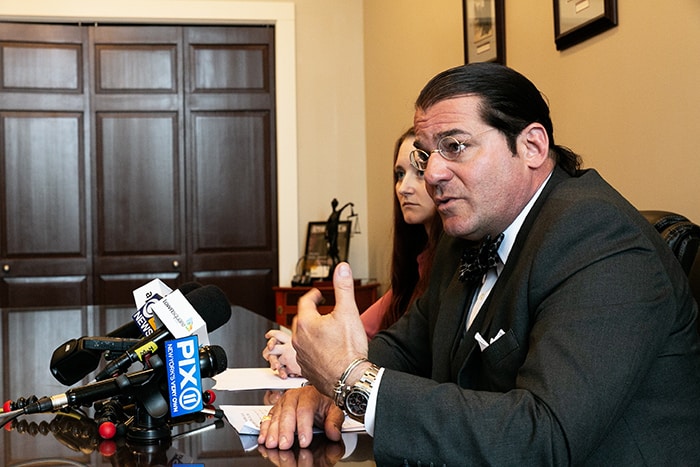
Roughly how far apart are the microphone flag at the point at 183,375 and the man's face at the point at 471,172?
1.65ft

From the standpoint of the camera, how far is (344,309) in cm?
137

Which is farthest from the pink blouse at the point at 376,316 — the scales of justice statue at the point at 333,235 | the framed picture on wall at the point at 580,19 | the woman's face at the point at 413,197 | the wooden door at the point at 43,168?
the wooden door at the point at 43,168

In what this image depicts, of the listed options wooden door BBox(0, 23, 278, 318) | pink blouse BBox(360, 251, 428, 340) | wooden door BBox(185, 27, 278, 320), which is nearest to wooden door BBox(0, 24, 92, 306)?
wooden door BBox(0, 23, 278, 318)

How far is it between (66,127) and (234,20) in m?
1.28

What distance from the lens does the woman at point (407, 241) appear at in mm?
2621

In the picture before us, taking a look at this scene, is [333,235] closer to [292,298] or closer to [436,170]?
[292,298]

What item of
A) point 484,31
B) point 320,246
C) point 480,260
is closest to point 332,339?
point 480,260

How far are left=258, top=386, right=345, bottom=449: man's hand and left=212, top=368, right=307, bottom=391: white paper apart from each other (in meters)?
0.39

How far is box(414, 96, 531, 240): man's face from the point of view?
148cm

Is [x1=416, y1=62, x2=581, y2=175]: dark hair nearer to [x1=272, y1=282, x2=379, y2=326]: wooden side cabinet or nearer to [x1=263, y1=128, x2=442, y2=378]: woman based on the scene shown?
[x1=263, y1=128, x2=442, y2=378]: woman

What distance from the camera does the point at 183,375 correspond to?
4.33 feet

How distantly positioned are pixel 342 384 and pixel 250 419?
11.1 inches

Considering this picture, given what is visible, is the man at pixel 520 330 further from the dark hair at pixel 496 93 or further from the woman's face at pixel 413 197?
the woman's face at pixel 413 197

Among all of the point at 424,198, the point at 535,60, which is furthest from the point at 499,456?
the point at 535,60
